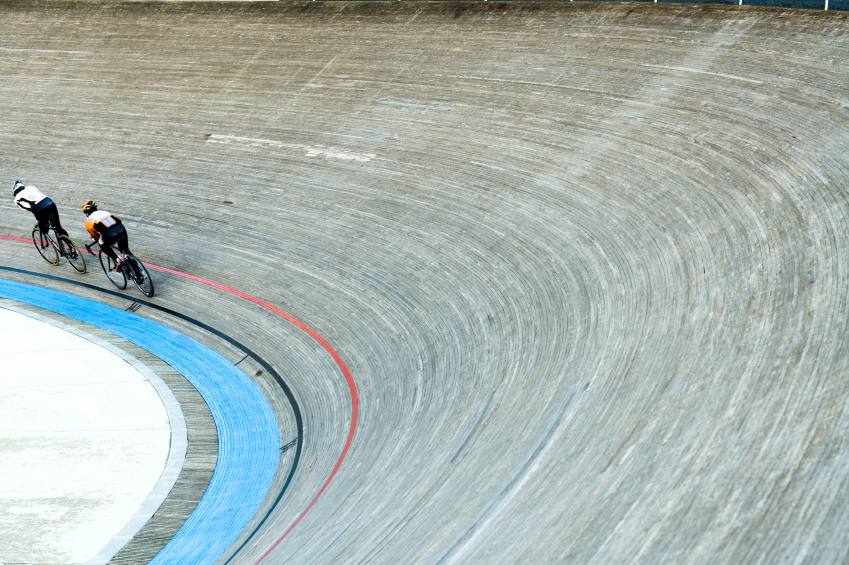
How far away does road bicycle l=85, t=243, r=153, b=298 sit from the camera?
800 cm

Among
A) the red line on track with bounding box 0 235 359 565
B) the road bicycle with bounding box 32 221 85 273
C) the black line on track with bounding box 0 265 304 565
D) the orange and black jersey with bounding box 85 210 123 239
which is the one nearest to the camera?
the red line on track with bounding box 0 235 359 565

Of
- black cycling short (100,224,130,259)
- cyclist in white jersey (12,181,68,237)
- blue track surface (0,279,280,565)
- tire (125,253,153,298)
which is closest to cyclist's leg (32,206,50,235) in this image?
cyclist in white jersey (12,181,68,237)

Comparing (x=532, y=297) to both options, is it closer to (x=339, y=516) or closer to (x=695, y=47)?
(x=339, y=516)

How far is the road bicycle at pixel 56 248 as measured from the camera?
859 cm

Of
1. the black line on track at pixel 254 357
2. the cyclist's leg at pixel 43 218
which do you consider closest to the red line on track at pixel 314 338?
the black line on track at pixel 254 357

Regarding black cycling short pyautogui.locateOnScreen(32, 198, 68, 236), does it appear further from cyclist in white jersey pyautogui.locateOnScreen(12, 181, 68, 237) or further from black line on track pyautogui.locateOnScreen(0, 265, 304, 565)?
black line on track pyautogui.locateOnScreen(0, 265, 304, 565)

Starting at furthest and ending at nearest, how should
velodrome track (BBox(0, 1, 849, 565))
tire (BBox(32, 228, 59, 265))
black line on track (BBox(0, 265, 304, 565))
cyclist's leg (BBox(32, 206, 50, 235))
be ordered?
tire (BBox(32, 228, 59, 265)) → cyclist's leg (BBox(32, 206, 50, 235)) → black line on track (BBox(0, 265, 304, 565)) → velodrome track (BBox(0, 1, 849, 565))

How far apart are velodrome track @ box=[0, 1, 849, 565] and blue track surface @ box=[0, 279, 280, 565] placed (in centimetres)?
16

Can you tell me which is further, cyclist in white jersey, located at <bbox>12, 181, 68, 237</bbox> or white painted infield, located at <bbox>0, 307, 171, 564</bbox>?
cyclist in white jersey, located at <bbox>12, 181, 68, 237</bbox>

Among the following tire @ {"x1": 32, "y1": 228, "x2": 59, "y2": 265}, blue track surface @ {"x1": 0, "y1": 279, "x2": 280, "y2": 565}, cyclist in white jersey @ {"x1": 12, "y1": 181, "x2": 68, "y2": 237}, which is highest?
cyclist in white jersey @ {"x1": 12, "y1": 181, "x2": 68, "y2": 237}

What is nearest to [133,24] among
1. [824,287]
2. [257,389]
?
[257,389]

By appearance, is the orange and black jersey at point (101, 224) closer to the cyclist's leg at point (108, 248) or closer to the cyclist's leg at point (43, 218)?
the cyclist's leg at point (108, 248)

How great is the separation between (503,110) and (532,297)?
11.9ft

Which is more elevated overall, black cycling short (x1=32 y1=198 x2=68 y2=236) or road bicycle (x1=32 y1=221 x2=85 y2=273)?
black cycling short (x1=32 y1=198 x2=68 y2=236)
